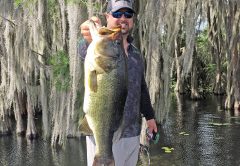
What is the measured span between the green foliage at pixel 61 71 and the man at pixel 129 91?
777 cm

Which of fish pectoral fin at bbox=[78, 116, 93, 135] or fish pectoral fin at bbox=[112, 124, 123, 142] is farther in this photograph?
fish pectoral fin at bbox=[112, 124, 123, 142]

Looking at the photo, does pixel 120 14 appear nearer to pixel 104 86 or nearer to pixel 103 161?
pixel 104 86

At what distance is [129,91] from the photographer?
2779 millimetres

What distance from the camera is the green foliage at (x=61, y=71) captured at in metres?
10.6

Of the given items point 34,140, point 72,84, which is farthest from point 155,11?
point 34,140

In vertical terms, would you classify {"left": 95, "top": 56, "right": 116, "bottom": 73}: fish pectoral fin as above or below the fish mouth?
below

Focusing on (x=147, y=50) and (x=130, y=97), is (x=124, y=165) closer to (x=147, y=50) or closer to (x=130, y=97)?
(x=130, y=97)

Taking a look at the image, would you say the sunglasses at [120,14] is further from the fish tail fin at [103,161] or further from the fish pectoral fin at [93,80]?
the fish tail fin at [103,161]

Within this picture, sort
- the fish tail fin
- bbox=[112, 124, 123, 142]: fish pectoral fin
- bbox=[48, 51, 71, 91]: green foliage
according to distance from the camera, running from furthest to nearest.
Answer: bbox=[48, 51, 71, 91]: green foliage < bbox=[112, 124, 123, 142]: fish pectoral fin < the fish tail fin

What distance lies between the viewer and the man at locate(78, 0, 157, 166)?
265cm

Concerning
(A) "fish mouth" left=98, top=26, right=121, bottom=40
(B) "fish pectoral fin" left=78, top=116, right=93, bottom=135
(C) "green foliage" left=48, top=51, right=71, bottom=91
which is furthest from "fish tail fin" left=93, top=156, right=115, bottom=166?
(C) "green foliage" left=48, top=51, right=71, bottom=91

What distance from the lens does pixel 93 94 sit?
2189mm

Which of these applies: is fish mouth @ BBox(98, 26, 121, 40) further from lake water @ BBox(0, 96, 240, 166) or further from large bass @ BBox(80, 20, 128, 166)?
lake water @ BBox(0, 96, 240, 166)

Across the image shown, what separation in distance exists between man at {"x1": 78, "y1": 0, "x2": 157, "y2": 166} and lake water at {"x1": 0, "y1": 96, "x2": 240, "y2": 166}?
23.2 ft
